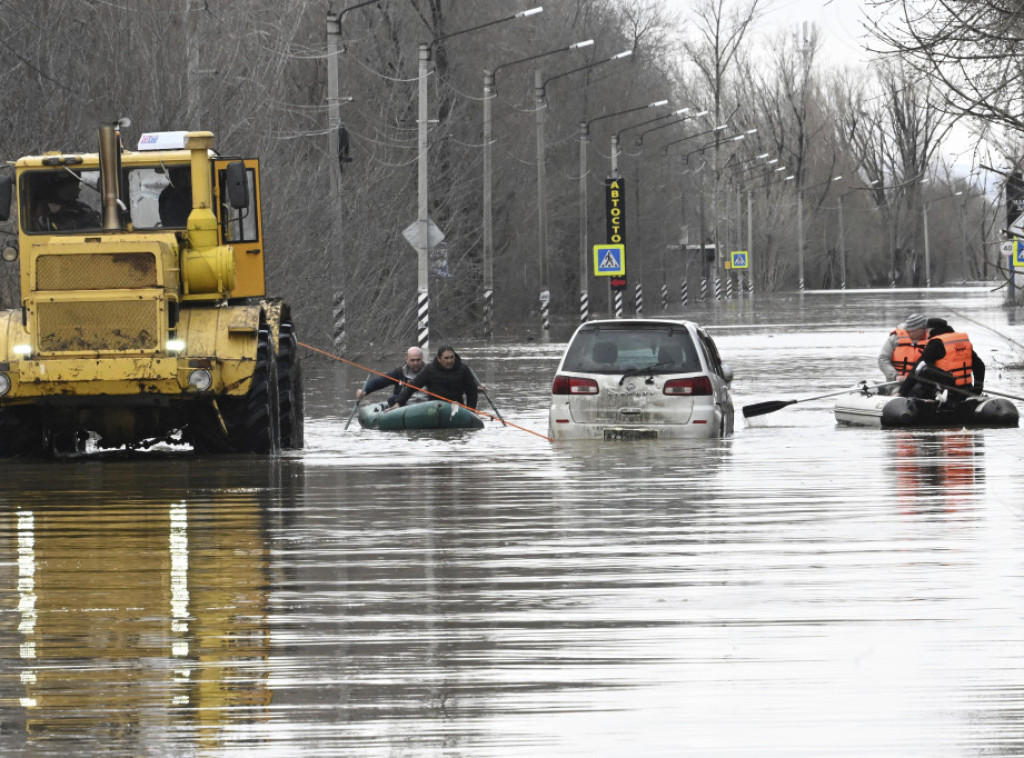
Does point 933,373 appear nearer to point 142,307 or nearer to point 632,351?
point 632,351

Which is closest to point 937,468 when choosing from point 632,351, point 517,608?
point 632,351

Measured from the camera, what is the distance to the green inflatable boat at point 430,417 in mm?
21891

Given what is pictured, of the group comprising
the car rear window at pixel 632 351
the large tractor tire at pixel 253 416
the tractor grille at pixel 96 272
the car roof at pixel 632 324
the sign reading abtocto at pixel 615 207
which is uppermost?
the sign reading abtocto at pixel 615 207

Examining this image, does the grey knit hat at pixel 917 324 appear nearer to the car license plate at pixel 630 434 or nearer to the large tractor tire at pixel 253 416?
the car license plate at pixel 630 434

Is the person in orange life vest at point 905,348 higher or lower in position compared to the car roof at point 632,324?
lower

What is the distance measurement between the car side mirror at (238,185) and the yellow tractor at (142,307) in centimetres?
2

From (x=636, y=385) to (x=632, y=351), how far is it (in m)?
0.45

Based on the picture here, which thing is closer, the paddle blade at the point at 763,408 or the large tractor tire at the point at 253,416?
the large tractor tire at the point at 253,416

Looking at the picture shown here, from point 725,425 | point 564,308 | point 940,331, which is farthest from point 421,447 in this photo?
point 564,308

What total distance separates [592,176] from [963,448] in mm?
65969

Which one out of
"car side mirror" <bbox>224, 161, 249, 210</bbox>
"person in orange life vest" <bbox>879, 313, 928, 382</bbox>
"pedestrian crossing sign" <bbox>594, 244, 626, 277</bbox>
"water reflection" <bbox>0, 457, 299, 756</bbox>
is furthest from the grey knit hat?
"pedestrian crossing sign" <bbox>594, 244, 626, 277</bbox>

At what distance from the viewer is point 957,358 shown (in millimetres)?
20891

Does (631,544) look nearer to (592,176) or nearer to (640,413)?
(640,413)

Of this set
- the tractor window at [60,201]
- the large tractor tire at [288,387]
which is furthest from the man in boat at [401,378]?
the tractor window at [60,201]
